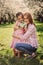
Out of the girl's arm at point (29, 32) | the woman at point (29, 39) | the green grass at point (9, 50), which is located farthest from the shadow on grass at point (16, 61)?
the girl's arm at point (29, 32)

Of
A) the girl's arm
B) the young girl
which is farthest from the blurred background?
the girl's arm

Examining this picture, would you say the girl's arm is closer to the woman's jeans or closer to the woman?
the woman

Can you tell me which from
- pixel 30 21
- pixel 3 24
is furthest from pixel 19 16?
pixel 3 24

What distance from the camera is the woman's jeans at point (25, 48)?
256 inches

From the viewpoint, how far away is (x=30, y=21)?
21.5 feet

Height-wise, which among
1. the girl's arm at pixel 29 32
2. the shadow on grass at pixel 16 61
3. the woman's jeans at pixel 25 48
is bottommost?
the shadow on grass at pixel 16 61

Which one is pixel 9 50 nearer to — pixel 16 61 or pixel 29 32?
pixel 16 61

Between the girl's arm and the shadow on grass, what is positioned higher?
the girl's arm

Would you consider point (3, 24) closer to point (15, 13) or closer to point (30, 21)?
point (15, 13)

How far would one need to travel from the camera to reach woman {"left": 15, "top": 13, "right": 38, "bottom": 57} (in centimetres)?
649

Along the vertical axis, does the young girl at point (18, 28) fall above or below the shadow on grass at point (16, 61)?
above

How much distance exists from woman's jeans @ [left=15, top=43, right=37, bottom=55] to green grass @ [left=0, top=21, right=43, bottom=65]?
157mm

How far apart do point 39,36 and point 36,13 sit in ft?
1.93

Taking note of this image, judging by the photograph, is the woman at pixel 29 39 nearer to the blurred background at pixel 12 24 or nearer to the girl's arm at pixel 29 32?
the girl's arm at pixel 29 32
